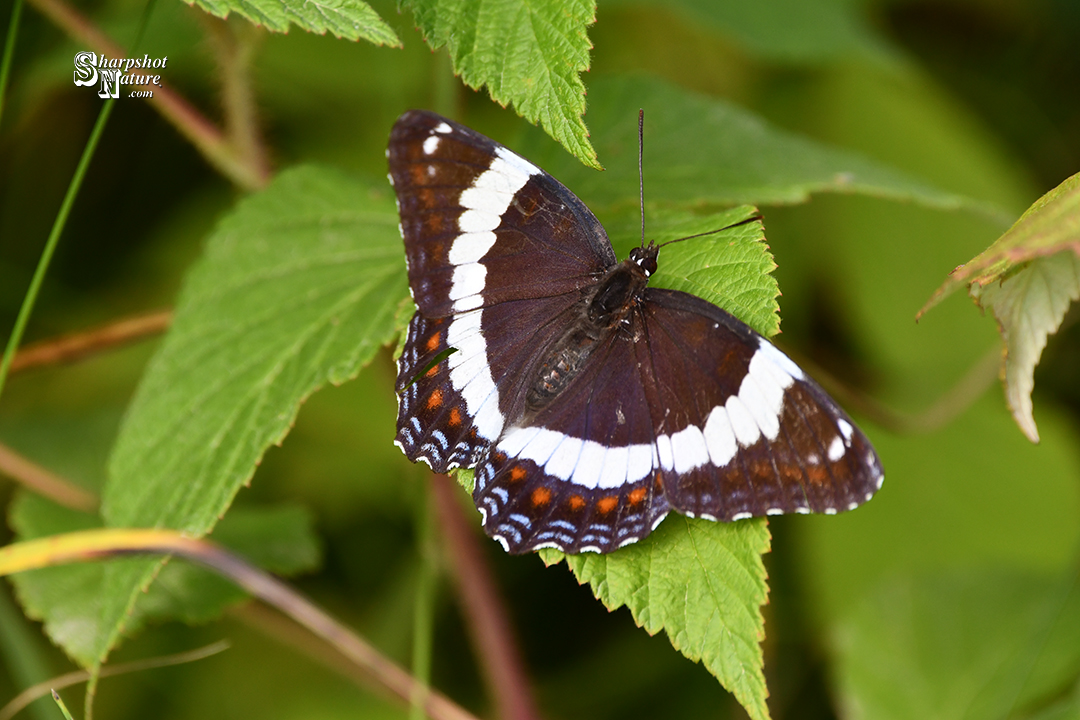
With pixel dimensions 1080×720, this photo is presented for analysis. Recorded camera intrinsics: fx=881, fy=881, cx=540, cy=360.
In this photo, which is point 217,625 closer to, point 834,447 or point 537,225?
point 537,225

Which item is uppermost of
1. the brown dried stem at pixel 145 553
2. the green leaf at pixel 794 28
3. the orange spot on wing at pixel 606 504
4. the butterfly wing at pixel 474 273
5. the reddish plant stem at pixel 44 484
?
the green leaf at pixel 794 28

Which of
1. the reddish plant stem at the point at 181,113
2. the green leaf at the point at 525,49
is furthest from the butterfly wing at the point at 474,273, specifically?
the reddish plant stem at the point at 181,113

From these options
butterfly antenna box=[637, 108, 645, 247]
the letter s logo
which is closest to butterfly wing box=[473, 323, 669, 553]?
butterfly antenna box=[637, 108, 645, 247]

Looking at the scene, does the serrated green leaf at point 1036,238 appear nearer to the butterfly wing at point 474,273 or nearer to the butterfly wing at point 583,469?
the butterfly wing at point 583,469

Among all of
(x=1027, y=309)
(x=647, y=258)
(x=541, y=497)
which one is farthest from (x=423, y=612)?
(x=1027, y=309)

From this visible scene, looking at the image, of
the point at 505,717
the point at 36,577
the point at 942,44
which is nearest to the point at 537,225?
the point at 505,717

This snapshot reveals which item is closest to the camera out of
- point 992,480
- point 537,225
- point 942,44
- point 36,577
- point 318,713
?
point 537,225

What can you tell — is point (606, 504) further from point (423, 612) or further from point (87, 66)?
point (87, 66)

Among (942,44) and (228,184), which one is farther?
(942,44)
